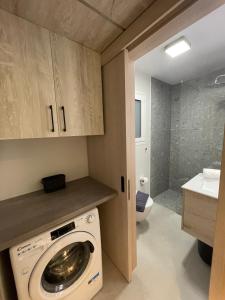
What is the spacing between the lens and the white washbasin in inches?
51.5

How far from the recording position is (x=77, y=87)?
3.67ft

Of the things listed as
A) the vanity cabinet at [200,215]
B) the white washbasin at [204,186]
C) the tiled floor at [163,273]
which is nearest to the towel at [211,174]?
the white washbasin at [204,186]

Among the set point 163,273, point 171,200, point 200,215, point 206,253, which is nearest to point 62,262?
point 163,273

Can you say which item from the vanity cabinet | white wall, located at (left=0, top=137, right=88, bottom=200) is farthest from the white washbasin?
white wall, located at (left=0, top=137, right=88, bottom=200)

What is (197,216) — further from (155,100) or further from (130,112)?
(155,100)

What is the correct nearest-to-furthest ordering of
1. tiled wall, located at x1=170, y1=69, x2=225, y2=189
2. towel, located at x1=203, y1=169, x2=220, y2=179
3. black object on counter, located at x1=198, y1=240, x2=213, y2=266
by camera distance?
1. black object on counter, located at x1=198, y1=240, x2=213, y2=266
2. towel, located at x1=203, y1=169, x2=220, y2=179
3. tiled wall, located at x1=170, y1=69, x2=225, y2=189

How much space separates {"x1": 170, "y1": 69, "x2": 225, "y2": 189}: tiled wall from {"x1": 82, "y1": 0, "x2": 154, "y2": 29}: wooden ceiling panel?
1.90 meters

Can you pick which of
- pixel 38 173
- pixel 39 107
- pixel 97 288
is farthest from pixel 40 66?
pixel 97 288

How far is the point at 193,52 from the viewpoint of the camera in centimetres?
164

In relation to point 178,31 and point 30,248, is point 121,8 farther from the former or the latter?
A: point 30,248

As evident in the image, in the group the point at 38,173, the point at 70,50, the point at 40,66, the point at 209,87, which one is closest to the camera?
the point at 40,66

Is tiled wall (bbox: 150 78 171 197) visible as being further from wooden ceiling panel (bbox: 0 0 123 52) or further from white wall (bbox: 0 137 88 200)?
wooden ceiling panel (bbox: 0 0 123 52)

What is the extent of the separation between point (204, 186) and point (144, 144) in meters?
1.10

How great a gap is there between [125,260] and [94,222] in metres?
0.60
